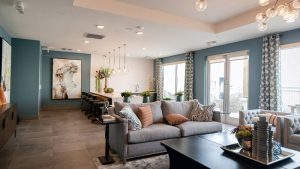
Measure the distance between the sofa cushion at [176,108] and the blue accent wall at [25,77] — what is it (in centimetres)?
472

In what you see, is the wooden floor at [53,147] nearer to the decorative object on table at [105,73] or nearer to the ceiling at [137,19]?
the ceiling at [137,19]

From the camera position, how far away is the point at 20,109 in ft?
20.9

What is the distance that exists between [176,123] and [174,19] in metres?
2.39

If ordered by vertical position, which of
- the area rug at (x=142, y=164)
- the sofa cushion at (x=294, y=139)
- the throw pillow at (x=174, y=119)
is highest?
the throw pillow at (x=174, y=119)

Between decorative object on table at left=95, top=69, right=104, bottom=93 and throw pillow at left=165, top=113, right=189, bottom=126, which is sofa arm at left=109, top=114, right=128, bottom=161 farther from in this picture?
decorative object on table at left=95, top=69, right=104, bottom=93

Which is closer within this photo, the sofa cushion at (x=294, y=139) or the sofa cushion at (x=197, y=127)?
the sofa cushion at (x=294, y=139)

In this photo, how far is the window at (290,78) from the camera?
16.4ft

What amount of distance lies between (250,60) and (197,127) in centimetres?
325

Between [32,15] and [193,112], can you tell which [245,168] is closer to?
[193,112]

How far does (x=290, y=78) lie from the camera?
516 cm

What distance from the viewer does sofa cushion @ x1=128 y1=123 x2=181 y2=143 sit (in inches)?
125

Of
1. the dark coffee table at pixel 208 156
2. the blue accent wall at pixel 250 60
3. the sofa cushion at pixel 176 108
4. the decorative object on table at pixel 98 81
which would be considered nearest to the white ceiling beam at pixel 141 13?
the blue accent wall at pixel 250 60

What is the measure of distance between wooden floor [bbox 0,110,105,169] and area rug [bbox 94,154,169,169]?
25 centimetres

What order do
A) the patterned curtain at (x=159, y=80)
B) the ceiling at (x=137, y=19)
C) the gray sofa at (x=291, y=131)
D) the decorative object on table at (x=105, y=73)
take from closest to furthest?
the gray sofa at (x=291, y=131) → the ceiling at (x=137, y=19) → the decorative object on table at (x=105, y=73) → the patterned curtain at (x=159, y=80)
